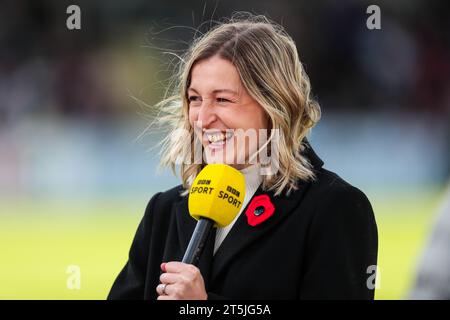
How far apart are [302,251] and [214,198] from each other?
24 centimetres

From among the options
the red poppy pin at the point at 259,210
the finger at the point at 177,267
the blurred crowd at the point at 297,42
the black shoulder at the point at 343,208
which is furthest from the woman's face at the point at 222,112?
the blurred crowd at the point at 297,42

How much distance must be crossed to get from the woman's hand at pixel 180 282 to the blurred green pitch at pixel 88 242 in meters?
3.35

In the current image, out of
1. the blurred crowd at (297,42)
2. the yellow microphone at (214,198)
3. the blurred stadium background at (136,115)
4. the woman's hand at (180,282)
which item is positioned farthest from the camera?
the blurred crowd at (297,42)

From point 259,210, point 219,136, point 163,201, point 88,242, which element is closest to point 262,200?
point 259,210

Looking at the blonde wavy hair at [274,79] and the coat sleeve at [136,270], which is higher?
the blonde wavy hair at [274,79]

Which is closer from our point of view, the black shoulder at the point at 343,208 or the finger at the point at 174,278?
the finger at the point at 174,278

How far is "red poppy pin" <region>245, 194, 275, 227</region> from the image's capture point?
184 centimetres

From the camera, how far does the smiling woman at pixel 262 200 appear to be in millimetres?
→ 1731

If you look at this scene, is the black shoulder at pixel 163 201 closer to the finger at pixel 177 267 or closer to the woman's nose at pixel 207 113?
the woman's nose at pixel 207 113

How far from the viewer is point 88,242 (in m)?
6.23

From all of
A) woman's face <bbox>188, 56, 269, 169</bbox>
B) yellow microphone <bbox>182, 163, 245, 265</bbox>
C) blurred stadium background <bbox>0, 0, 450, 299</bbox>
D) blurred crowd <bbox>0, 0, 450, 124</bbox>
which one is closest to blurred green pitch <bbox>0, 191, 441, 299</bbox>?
blurred stadium background <bbox>0, 0, 450, 299</bbox>

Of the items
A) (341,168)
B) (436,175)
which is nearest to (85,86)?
(341,168)

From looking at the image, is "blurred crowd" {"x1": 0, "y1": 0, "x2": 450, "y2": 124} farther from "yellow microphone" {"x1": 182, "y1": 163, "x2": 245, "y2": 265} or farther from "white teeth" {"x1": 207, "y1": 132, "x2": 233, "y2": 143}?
"yellow microphone" {"x1": 182, "y1": 163, "x2": 245, "y2": 265}

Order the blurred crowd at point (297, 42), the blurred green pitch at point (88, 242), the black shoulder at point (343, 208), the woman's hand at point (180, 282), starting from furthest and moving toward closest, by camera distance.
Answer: the blurred crowd at point (297, 42)
the blurred green pitch at point (88, 242)
the black shoulder at point (343, 208)
the woman's hand at point (180, 282)
